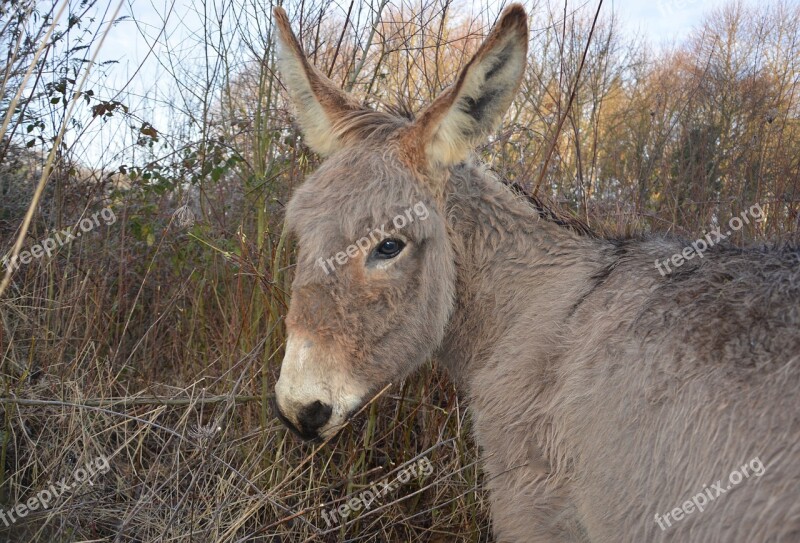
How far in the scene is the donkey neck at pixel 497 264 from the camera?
2641 mm

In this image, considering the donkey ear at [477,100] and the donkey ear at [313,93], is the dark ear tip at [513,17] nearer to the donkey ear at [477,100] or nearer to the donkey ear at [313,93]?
the donkey ear at [477,100]

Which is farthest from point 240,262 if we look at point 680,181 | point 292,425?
point 680,181

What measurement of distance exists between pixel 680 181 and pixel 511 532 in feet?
15.1

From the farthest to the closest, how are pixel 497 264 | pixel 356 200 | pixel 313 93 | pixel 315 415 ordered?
pixel 313 93
pixel 497 264
pixel 356 200
pixel 315 415

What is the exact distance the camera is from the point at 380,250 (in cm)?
250

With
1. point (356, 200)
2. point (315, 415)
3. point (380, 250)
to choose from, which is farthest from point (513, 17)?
point (315, 415)

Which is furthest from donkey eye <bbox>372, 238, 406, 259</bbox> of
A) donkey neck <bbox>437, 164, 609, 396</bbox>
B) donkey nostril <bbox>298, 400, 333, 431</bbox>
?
donkey nostril <bbox>298, 400, 333, 431</bbox>

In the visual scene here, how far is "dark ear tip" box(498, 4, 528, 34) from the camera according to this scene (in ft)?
7.65

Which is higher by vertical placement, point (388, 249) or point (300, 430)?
point (388, 249)

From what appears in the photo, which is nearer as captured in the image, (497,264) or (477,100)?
(477,100)

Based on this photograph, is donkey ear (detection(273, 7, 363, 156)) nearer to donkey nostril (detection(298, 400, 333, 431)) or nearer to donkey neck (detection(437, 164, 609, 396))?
donkey neck (detection(437, 164, 609, 396))

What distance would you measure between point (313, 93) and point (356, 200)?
0.79 m

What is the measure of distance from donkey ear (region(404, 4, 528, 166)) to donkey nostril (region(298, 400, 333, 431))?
117 cm

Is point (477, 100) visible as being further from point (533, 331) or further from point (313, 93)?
point (533, 331)
